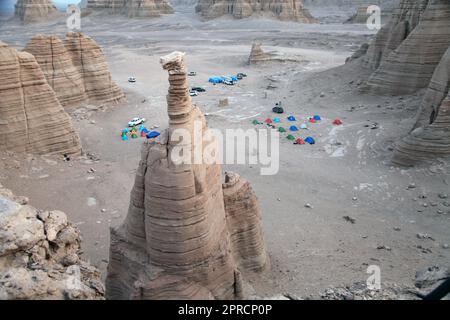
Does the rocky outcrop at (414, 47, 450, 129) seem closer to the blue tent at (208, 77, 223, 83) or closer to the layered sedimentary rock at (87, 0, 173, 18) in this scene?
the blue tent at (208, 77, 223, 83)

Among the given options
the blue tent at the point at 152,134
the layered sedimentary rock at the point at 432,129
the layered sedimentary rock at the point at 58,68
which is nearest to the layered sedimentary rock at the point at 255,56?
the layered sedimentary rock at the point at 58,68

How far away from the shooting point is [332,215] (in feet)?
36.0

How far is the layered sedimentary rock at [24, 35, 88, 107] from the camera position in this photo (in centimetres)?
1795

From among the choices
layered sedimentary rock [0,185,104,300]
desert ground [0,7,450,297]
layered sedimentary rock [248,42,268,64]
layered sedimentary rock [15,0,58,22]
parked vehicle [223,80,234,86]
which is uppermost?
layered sedimentary rock [15,0,58,22]

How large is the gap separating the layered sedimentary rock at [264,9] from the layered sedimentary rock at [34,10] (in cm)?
3121

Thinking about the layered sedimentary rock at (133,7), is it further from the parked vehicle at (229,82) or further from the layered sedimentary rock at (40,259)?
the layered sedimentary rock at (40,259)

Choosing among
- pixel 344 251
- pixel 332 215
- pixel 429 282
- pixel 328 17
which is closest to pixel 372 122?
pixel 332 215

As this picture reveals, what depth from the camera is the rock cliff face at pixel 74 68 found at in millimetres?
18078

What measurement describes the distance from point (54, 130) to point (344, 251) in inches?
423

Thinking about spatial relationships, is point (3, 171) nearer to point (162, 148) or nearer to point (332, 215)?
point (162, 148)

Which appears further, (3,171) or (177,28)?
(177,28)

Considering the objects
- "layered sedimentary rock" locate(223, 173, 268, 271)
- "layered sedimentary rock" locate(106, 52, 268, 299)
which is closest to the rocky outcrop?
"layered sedimentary rock" locate(223, 173, 268, 271)

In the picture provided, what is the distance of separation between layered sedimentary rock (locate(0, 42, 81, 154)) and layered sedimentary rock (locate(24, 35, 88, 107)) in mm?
5314
